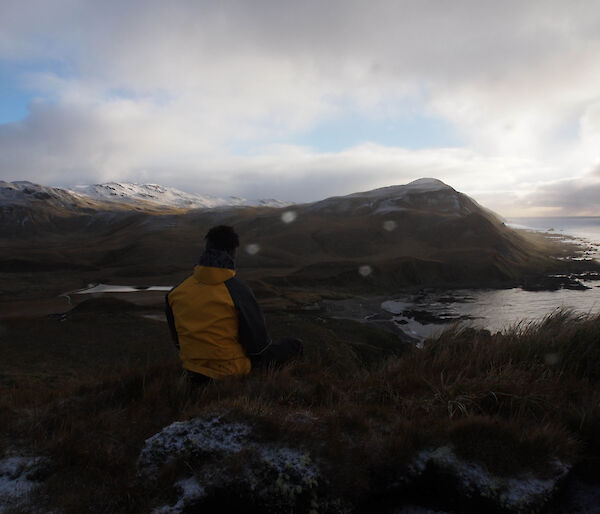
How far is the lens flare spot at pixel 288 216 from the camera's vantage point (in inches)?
3866

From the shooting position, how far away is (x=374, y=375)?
4594 mm

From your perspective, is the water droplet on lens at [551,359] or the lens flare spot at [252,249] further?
the lens flare spot at [252,249]

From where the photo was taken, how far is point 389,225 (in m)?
89.7

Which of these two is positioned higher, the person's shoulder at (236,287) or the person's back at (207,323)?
the person's shoulder at (236,287)

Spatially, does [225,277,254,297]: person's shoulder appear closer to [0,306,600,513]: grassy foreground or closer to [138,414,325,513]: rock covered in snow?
[0,306,600,513]: grassy foreground

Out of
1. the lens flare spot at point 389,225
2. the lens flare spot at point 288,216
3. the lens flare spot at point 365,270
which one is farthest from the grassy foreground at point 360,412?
the lens flare spot at point 288,216

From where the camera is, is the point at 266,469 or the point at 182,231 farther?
the point at 182,231

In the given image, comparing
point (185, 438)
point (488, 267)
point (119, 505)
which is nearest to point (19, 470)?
point (119, 505)

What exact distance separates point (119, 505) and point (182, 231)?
92.2 m

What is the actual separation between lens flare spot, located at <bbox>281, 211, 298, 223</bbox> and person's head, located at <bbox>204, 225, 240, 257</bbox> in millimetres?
93294

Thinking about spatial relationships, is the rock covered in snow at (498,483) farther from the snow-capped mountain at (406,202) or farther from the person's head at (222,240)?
the snow-capped mountain at (406,202)

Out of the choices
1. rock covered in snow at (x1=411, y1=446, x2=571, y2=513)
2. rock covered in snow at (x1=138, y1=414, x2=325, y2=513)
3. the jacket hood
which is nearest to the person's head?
the jacket hood

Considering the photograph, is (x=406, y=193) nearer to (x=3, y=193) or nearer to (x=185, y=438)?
(x=185, y=438)

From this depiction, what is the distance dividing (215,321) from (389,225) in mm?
88687
